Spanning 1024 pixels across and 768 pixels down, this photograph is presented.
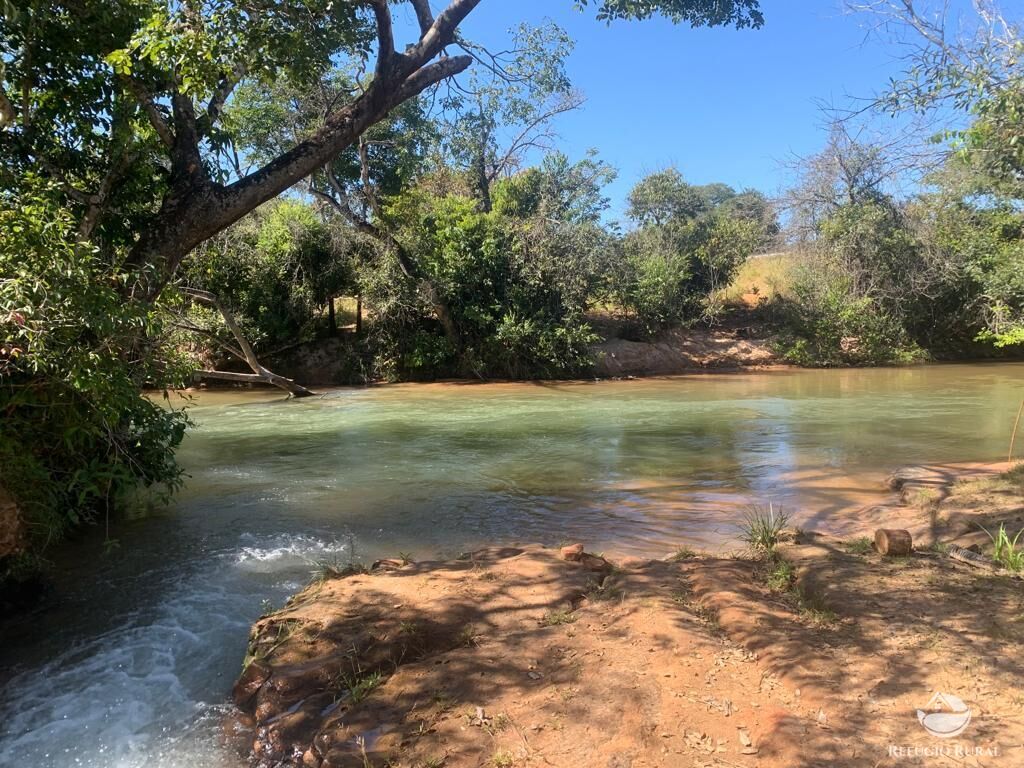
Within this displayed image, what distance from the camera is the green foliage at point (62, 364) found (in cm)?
419

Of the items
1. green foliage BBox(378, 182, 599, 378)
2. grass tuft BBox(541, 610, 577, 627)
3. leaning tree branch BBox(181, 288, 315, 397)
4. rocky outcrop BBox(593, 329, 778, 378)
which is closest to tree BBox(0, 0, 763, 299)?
leaning tree branch BBox(181, 288, 315, 397)

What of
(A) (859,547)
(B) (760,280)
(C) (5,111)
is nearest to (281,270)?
(C) (5,111)

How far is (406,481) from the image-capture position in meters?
8.57

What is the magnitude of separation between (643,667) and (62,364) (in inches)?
166

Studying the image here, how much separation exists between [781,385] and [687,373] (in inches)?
179

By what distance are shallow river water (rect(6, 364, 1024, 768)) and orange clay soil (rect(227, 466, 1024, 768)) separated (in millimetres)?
557

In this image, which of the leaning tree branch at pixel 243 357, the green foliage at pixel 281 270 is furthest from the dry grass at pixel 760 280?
the leaning tree branch at pixel 243 357

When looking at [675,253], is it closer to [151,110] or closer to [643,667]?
[151,110]

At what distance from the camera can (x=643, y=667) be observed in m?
3.25

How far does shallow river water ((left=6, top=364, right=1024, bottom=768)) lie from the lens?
373cm

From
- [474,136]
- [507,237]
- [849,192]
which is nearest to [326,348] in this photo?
[507,237]

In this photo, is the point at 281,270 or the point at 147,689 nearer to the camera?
the point at 147,689

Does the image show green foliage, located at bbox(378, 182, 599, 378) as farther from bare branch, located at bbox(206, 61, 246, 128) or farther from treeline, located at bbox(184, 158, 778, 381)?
bare branch, located at bbox(206, 61, 246, 128)

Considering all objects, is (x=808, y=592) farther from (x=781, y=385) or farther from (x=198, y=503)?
(x=781, y=385)
